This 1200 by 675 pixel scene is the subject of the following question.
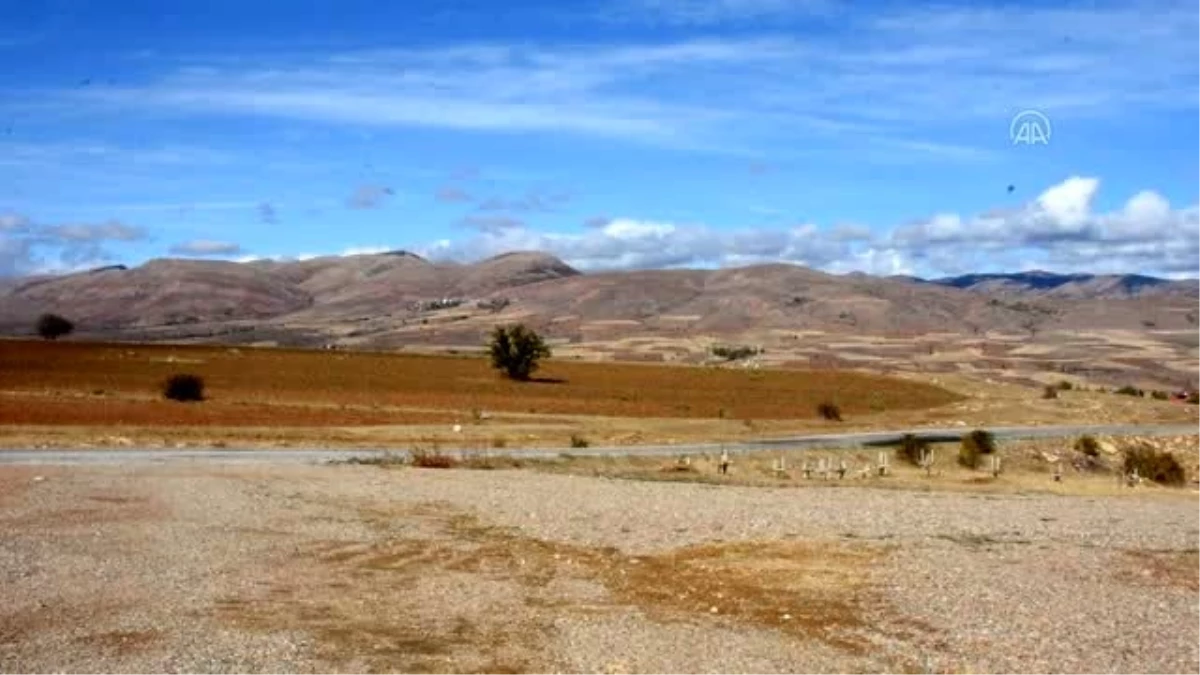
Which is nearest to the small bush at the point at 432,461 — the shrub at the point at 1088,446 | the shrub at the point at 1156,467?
the shrub at the point at 1156,467

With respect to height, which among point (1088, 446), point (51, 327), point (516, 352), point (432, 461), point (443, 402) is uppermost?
point (51, 327)

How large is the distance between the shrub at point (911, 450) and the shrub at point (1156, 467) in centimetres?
813

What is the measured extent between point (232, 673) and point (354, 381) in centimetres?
7987

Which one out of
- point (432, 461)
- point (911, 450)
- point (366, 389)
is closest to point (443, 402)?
point (366, 389)

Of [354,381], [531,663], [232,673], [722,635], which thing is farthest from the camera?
[354,381]

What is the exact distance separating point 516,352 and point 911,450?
50.4 metres

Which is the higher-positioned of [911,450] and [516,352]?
[516,352]

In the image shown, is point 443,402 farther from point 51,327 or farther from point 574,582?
point 51,327

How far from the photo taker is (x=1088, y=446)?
202 feet

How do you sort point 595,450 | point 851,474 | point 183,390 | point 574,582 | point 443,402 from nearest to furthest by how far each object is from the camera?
point 574,582
point 851,474
point 595,450
point 183,390
point 443,402

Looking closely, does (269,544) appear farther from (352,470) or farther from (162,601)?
(352,470)

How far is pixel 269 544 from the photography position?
24266 millimetres

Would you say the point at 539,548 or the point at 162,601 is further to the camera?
the point at 539,548

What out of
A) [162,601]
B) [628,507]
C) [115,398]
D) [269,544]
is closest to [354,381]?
[115,398]
